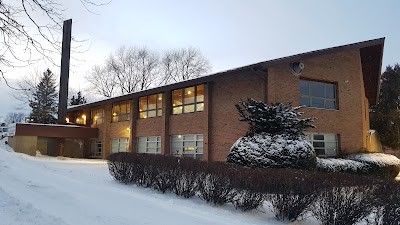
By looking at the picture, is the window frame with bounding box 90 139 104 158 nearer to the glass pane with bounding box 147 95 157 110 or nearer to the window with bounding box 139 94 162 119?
the window with bounding box 139 94 162 119

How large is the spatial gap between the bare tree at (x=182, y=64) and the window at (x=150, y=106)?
30.5 meters

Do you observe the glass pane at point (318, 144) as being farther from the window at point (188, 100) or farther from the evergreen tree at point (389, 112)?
the evergreen tree at point (389, 112)

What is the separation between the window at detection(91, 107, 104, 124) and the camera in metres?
31.2

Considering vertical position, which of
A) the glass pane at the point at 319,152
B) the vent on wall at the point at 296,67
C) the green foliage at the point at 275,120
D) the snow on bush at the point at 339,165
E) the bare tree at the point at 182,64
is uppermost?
the bare tree at the point at 182,64

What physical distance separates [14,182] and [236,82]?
12.3 m

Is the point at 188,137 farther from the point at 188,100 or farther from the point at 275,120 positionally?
the point at 275,120

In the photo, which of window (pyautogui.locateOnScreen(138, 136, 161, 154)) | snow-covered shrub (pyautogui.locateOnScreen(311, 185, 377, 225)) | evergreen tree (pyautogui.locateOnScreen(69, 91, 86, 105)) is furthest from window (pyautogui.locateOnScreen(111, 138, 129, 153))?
evergreen tree (pyautogui.locateOnScreen(69, 91, 86, 105))

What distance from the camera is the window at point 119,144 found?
2741cm

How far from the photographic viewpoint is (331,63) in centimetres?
1992

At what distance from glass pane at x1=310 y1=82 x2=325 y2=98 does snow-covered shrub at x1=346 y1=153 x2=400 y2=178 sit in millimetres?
3648

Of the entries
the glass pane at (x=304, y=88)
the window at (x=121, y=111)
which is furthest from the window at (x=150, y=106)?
the glass pane at (x=304, y=88)

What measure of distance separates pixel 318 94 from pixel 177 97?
8.63 metres

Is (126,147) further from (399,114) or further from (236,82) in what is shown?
(399,114)

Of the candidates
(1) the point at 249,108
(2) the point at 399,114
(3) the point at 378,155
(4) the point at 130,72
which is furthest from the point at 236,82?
(4) the point at 130,72
